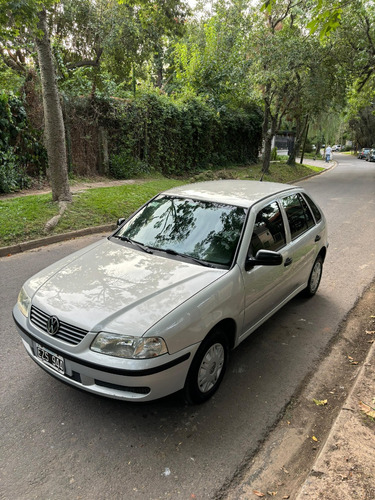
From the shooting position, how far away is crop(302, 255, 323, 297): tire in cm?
506

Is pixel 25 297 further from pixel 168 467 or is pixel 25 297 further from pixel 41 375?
pixel 168 467

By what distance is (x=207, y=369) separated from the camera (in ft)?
9.89

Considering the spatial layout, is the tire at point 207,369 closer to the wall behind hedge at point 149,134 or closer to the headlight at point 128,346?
the headlight at point 128,346

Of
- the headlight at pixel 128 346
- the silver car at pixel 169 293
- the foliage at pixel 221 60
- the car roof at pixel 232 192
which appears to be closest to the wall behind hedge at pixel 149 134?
the foliage at pixel 221 60

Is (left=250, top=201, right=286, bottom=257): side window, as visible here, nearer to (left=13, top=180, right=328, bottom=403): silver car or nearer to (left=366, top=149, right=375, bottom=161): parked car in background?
(left=13, top=180, right=328, bottom=403): silver car

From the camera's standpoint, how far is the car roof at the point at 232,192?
386cm

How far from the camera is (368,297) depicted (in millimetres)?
5402

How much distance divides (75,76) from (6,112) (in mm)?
4302

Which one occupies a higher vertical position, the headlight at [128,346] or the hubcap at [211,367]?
the headlight at [128,346]

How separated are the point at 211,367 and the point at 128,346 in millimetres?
867

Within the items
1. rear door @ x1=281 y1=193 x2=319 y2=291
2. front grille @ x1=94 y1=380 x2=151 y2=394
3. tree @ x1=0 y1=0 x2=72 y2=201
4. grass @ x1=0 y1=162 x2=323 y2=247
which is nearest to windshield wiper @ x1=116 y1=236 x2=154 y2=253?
front grille @ x1=94 y1=380 x2=151 y2=394

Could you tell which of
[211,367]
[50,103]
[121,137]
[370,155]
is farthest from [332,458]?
[370,155]

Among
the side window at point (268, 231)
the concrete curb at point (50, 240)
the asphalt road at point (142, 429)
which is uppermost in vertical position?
the side window at point (268, 231)

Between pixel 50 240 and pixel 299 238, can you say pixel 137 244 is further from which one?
pixel 50 240
